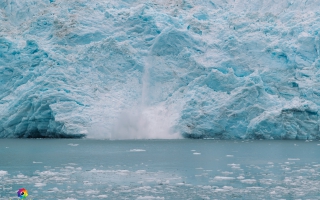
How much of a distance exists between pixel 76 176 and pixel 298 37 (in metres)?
14.0

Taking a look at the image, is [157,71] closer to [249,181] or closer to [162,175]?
[162,175]

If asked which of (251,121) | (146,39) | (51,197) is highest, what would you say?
(146,39)

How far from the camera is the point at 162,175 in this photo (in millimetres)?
9242

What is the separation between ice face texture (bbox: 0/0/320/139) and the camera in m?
19.5

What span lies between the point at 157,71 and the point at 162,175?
12496 mm

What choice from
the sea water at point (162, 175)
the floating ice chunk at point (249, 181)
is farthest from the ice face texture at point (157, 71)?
the floating ice chunk at point (249, 181)

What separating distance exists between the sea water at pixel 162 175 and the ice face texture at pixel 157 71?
5.28 m

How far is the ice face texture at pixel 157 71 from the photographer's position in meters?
19.5

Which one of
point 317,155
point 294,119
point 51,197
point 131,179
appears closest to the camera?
point 51,197

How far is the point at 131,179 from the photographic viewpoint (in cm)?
866

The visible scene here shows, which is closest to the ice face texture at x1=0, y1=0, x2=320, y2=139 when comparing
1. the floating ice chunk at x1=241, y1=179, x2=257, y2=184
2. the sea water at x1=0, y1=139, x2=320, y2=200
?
the sea water at x1=0, y1=139, x2=320, y2=200

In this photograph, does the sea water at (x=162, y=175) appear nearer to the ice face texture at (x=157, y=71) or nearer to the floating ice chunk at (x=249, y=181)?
the floating ice chunk at (x=249, y=181)

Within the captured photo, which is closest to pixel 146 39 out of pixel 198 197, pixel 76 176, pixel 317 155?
pixel 317 155

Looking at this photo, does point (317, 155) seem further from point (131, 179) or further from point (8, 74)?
point (8, 74)
